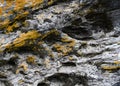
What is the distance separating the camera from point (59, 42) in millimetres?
5113

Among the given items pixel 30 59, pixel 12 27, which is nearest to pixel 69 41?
pixel 30 59

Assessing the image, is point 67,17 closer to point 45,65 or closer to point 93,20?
point 93,20

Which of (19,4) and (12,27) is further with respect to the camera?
(19,4)

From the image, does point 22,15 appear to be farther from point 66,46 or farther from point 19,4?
point 66,46

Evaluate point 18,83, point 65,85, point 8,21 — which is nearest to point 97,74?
point 65,85

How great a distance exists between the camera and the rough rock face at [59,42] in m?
4.74

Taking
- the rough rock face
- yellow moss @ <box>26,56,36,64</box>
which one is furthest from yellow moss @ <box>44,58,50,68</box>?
yellow moss @ <box>26,56,36,64</box>

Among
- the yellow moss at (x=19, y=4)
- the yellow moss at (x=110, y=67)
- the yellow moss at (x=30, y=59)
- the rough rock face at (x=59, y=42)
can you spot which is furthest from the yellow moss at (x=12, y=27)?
the yellow moss at (x=110, y=67)

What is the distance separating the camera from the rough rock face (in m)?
4.74

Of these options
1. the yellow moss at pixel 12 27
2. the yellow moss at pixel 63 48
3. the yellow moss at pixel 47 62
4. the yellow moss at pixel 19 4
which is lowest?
the yellow moss at pixel 47 62

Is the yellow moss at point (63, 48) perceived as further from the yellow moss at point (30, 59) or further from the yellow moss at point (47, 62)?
the yellow moss at point (30, 59)

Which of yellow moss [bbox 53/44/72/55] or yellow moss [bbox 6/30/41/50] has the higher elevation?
yellow moss [bbox 6/30/41/50]

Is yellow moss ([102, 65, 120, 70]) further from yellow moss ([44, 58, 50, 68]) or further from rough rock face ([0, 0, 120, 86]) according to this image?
yellow moss ([44, 58, 50, 68])

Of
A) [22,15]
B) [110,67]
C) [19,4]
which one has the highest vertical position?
[19,4]
